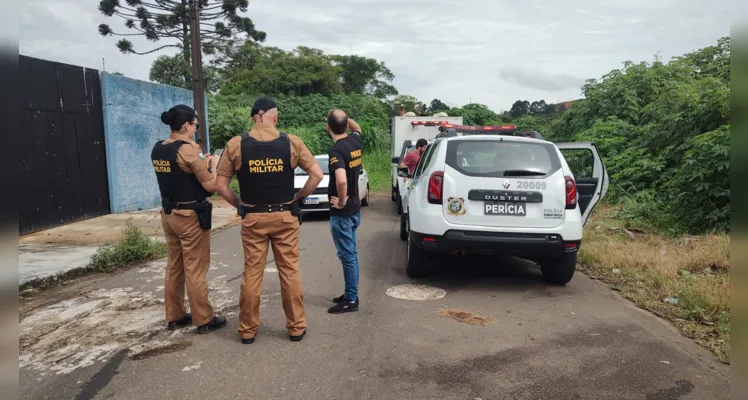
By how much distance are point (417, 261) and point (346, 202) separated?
151 cm

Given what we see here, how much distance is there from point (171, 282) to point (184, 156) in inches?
43.2

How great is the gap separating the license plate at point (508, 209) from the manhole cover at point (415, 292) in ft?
3.42

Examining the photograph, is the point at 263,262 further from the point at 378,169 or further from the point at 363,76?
the point at 363,76

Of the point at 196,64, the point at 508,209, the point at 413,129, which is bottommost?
the point at 508,209

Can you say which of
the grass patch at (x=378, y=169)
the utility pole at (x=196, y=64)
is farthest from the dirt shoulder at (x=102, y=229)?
the grass patch at (x=378, y=169)

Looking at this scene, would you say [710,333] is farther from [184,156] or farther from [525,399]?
[184,156]

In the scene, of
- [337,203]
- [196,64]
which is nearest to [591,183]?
[337,203]

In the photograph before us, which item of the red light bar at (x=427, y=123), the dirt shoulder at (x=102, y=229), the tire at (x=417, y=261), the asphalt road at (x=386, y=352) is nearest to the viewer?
the asphalt road at (x=386, y=352)

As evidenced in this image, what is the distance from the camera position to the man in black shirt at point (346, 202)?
14.6ft

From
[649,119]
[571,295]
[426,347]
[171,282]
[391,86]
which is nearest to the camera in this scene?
[426,347]

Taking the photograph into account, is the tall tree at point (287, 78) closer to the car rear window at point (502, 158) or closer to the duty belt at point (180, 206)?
the car rear window at point (502, 158)

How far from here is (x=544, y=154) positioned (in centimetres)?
534

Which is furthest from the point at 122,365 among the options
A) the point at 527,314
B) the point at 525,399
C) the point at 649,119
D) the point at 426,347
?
the point at 649,119

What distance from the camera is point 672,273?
545 centimetres
